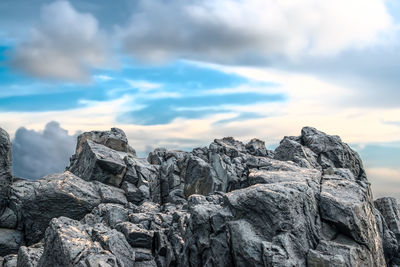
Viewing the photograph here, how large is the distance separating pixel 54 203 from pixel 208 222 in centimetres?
A: 2684

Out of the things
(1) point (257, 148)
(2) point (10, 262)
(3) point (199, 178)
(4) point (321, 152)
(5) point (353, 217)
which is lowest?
(2) point (10, 262)

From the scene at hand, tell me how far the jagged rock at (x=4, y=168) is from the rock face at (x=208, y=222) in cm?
15

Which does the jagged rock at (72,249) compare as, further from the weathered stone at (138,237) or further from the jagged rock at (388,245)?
the jagged rock at (388,245)

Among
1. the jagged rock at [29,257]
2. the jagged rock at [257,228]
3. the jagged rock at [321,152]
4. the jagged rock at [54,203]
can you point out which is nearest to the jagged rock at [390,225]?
the jagged rock at [321,152]

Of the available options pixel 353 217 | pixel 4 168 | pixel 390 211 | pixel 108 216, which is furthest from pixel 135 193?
pixel 390 211

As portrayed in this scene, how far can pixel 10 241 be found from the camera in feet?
171

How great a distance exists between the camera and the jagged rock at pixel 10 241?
50969mm

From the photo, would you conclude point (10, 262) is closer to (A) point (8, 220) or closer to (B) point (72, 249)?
(B) point (72, 249)

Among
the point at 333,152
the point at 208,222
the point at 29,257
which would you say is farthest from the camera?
the point at 333,152

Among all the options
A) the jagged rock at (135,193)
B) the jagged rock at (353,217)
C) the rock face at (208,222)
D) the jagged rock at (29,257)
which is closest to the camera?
the rock face at (208,222)

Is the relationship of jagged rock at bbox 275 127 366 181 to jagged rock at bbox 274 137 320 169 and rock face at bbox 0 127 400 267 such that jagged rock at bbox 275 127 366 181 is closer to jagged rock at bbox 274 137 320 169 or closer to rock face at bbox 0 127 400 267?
jagged rock at bbox 274 137 320 169

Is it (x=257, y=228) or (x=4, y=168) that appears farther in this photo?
(x=4, y=168)

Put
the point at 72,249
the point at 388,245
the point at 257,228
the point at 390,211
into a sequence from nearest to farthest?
the point at 257,228 → the point at 72,249 → the point at 388,245 → the point at 390,211

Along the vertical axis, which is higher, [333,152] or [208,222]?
[333,152]
